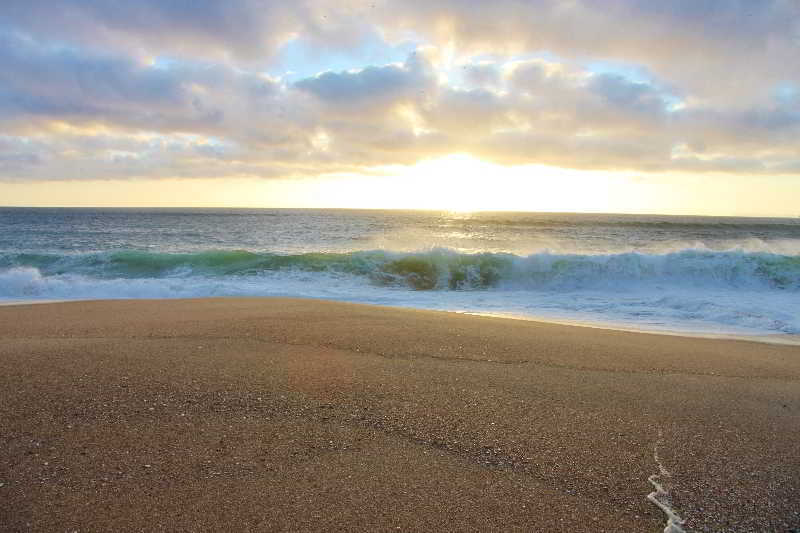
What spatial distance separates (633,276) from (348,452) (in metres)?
16.0

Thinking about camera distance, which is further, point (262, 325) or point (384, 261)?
point (384, 261)

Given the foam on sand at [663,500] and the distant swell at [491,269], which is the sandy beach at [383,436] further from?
the distant swell at [491,269]

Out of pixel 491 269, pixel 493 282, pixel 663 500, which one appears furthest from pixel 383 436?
pixel 491 269

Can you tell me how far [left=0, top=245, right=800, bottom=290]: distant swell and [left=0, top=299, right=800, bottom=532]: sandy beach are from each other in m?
10.9

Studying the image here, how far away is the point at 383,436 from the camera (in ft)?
11.2

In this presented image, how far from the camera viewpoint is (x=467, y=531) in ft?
8.02

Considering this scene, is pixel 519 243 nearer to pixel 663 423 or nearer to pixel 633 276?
pixel 633 276

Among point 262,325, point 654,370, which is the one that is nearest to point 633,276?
point 654,370

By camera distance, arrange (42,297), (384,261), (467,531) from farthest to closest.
→ (384,261), (42,297), (467,531)

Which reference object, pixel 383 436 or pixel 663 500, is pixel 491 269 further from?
pixel 663 500

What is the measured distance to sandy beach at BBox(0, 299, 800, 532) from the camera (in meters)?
2.58

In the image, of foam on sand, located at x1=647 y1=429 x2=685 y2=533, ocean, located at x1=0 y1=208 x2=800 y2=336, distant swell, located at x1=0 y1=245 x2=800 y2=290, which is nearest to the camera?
foam on sand, located at x1=647 y1=429 x2=685 y2=533

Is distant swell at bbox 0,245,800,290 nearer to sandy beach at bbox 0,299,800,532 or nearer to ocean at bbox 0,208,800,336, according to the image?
ocean at bbox 0,208,800,336

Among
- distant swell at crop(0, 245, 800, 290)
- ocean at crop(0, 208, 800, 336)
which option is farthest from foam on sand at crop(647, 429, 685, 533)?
distant swell at crop(0, 245, 800, 290)
